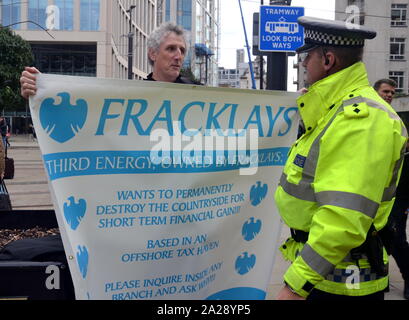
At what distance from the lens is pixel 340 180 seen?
1.83 m

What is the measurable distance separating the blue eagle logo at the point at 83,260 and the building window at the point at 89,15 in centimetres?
4467

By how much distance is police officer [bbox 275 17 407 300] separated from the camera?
5.96 feet

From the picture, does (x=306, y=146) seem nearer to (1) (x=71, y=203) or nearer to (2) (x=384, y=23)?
(1) (x=71, y=203)

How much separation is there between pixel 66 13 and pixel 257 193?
148 ft

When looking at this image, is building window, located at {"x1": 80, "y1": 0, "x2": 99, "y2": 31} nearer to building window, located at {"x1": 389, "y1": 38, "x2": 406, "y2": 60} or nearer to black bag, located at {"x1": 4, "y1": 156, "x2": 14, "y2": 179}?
building window, located at {"x1": 389, "y1": 38, "x2": 406, "y2": 60}

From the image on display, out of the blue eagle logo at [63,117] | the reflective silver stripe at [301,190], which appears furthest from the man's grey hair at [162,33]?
the reflective silver stripe at [301,190]

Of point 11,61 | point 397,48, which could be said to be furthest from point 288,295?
point 397,48

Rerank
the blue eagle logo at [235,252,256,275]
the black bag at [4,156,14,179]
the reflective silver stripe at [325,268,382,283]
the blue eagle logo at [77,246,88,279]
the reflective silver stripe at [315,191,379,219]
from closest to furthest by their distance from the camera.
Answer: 1. the reflective silver stripe at [315,191,379,219]
2. the reflective silver stripe at [325,268,382,283]
3. the blue eagle logo at [77,246,88,279]
4. the blue eagle logo at [235,252,256,275]
5. the black bag at [4,156,14,179]

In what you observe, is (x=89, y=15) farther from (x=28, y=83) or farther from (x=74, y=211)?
(x=74, y=211)

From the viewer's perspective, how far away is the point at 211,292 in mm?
2729

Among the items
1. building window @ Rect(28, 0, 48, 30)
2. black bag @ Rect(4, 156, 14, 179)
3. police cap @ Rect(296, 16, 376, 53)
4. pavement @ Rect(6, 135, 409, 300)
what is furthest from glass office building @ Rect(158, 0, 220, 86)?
police cap @ Rect(296, 16, 376, 53)

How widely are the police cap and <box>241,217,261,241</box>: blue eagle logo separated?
1099mm

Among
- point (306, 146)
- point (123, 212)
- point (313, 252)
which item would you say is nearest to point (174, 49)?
point (123, 212)
